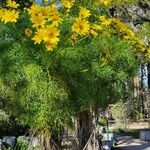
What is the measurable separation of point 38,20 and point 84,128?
846mm

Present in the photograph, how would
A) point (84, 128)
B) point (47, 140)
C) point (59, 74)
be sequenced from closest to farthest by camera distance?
point (59, 74), point (47, 140), point (84, 128)

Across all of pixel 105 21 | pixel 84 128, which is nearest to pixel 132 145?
pixel 84 128

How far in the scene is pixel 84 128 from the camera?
3.38 metres

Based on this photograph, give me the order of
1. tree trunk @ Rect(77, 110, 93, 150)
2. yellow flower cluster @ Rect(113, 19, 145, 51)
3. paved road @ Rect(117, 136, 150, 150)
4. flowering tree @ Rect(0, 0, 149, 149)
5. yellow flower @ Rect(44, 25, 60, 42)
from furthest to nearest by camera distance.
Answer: paved road @ Rect(117, 136, 150, 150)
tree trunk @ Rect(77, 110, 93, 150)
yellow flower cluster @ Rect(113, 19, 145, 51)
flowering tree @ Rect(0, 0, 149, 149)
yellow flower @ Rect(44, 25, 60, 42)

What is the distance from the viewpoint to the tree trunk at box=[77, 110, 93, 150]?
3.37 meters

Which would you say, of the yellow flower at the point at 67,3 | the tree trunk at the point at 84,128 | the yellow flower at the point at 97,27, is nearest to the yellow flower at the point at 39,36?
the yellow flower at the point at 67,3

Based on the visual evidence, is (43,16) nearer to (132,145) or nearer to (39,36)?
(39,36)

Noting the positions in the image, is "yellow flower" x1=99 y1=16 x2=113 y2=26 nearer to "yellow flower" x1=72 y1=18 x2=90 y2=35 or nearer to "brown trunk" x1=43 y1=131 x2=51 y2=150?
"yellow flower" x1=72 y1=18 x2=90 y2=35

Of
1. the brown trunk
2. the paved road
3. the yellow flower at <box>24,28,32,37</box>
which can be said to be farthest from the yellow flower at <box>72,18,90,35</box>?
the paved road

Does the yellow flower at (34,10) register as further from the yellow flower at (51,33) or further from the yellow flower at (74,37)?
the yellow flower at (74,37)

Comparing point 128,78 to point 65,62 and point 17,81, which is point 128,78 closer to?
point 65,62

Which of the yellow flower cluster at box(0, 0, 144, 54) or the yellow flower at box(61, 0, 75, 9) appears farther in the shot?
the yellow flower at box(61, 0, 75, 9)

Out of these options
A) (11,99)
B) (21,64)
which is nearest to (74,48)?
(21,64)

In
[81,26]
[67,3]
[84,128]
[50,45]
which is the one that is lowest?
[84,128]
